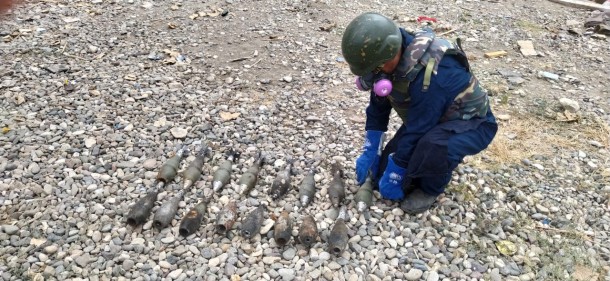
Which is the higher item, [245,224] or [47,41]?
[245,224]

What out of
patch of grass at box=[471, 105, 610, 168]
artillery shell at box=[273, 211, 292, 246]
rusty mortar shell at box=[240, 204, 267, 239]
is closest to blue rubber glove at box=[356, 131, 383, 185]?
artillery shell at box=[273, 211, 292, 246]

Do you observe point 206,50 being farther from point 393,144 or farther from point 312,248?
point 312,248

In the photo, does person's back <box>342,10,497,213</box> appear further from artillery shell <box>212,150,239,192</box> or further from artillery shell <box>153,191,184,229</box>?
artillery shell <box>153,191,184,229</box>

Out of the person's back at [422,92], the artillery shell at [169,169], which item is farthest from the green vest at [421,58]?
the artillery shell at [169,169]

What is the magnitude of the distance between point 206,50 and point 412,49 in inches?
150

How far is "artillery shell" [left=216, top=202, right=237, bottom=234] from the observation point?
3496 mm

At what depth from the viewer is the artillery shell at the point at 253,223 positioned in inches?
137

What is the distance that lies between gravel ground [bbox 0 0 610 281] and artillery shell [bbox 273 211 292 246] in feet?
0.20

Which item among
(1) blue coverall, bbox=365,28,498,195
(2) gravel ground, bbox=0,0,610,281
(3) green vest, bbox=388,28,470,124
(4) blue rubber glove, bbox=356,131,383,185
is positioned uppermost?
(3) green vest, bbox=388,28,470,124

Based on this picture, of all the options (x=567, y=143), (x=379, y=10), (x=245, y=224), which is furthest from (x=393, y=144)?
(x=379, y=10)

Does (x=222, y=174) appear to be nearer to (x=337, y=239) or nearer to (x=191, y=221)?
(x=191, y=221)

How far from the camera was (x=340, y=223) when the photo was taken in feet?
11.7

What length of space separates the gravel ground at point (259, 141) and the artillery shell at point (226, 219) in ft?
0.26

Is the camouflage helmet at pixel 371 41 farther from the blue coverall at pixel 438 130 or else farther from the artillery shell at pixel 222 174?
the artillery shell at pixel 222 174
